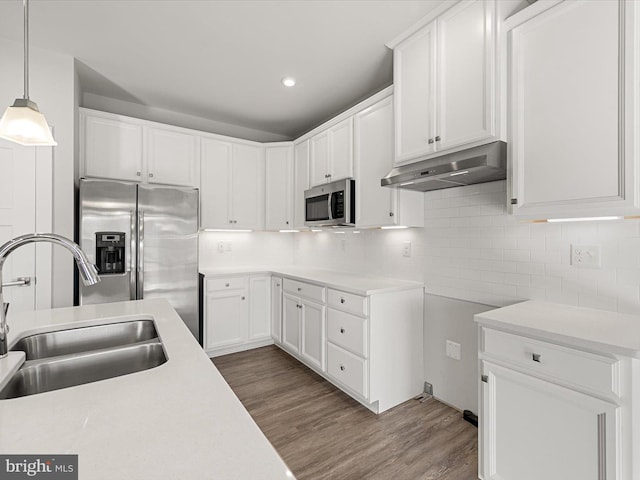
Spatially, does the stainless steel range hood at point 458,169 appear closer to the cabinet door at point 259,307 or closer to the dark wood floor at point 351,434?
the dark wood floor at point 351,434

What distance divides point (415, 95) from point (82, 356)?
2309 mm

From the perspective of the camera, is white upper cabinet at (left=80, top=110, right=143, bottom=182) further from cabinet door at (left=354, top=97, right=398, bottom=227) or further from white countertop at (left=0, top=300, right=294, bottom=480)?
white countertop at (left=0, top=300, right=294, bottom=480)

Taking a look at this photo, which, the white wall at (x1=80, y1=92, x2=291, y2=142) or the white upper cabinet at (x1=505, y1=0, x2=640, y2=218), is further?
the white wall at (x1=80, y1=92, x2=291, y2=142)

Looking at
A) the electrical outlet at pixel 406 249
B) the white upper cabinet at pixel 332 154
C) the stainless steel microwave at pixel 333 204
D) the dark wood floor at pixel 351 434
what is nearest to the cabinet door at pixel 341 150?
the white upper cabinet at pixel 332 154

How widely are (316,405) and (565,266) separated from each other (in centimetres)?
191

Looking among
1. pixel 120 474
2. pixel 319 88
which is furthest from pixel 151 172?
pixel 120 474

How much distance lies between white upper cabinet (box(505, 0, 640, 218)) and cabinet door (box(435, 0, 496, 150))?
0.11 m

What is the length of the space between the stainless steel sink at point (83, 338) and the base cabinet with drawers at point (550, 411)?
168 cm

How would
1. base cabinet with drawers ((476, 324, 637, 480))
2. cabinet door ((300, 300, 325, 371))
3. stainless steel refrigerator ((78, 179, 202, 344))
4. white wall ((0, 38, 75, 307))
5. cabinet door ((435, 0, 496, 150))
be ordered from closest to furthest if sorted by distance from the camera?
1. base cabinet with drawers ((476, 324, 637, 480))
2. cabinet door ((435, 0, 496, 150))
3. white wall ((0, 38, 75, 307))
4. stainless steel refrigerator ((78, 179, 202, 344))
5. cabinet door ((300, 300, 325, 371))

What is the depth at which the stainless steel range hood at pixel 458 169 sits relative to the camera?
1.71m

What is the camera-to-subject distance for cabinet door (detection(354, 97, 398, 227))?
252cm

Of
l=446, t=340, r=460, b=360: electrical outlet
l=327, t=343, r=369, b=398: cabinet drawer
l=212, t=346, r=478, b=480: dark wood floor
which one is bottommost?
l=212, t=346, r=478, b=480: dark wood floor

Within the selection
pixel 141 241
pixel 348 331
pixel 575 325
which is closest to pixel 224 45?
pixel 141 241

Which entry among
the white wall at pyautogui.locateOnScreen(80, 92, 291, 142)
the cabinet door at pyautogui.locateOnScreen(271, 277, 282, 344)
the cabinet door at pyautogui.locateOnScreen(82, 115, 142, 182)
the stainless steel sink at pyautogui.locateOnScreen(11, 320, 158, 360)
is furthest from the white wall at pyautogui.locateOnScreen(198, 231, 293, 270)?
the stainless steel sink at pyautogui.locateOnScreen(11, 320, 158, 360)
